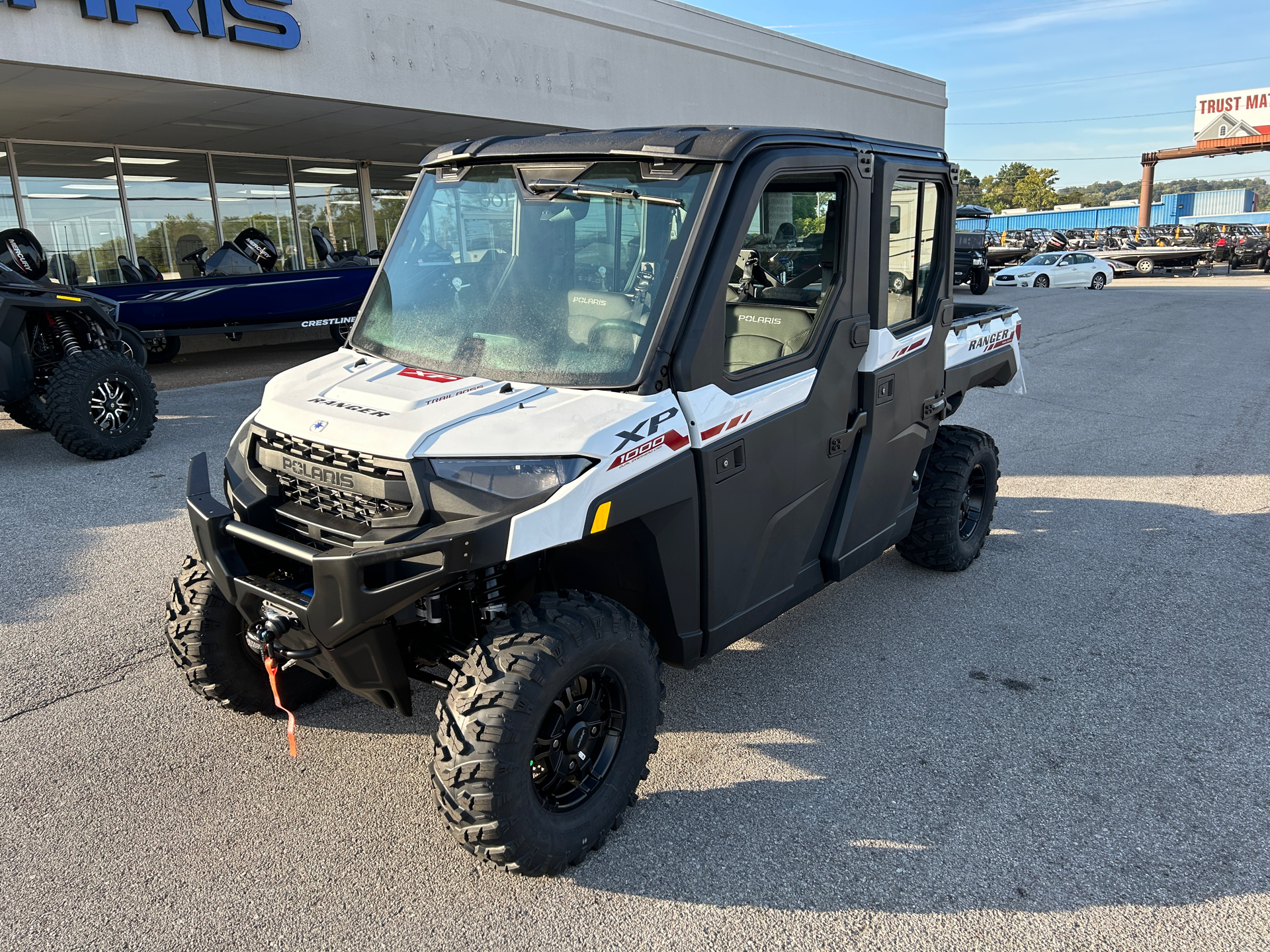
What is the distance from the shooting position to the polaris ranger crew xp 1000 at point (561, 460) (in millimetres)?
2602

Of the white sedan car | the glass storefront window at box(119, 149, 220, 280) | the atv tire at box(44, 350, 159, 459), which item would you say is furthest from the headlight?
the white sedan car

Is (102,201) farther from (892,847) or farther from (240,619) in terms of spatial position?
(892,847)

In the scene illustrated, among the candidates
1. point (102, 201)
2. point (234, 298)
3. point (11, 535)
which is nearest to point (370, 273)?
point (234, 298)

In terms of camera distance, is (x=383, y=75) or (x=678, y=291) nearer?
(x=678, y=291)

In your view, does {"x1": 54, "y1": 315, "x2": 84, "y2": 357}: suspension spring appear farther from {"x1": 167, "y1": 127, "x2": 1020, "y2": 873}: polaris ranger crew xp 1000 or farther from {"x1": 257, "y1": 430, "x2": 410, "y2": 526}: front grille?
{"x1": 257, "y1": 430, "x2": 410, "y2": 526}: front grille

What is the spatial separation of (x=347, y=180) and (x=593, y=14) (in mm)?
6089

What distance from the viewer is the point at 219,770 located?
3.34 metres

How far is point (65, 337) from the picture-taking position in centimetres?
803

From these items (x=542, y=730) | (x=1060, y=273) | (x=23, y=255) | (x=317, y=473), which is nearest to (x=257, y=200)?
(x=23, y=255)

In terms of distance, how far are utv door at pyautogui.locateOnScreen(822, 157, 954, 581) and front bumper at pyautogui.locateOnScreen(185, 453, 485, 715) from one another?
1866 mm

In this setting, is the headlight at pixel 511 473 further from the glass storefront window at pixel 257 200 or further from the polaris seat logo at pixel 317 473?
the glass storefront window at pixel 257 200

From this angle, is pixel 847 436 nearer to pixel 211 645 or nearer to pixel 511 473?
pixel 511 473

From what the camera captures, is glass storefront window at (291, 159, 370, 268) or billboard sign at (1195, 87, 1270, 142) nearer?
glass storefront window at (291, 159, 370, 268)

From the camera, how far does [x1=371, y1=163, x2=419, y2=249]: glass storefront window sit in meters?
19.4
